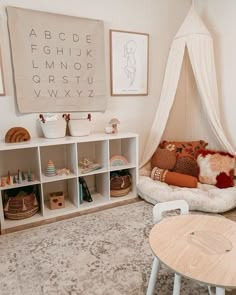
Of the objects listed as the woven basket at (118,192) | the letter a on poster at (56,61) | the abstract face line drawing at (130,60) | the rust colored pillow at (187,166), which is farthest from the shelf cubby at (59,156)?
the rust colored pillow at (187,166)

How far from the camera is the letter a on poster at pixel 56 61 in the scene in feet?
7.95

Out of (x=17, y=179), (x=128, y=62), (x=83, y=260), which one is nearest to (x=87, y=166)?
(x=17, y=179)

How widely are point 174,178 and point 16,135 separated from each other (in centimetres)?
177

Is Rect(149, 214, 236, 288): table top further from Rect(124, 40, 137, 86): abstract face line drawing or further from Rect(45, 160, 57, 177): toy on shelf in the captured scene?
Rect(124, 40, 137, 86): abstract face line drawing

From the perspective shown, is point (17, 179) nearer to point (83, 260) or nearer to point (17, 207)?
point (17, 207)

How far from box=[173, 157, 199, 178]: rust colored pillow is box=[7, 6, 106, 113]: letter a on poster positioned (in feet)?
3.85

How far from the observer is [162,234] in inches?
50.3

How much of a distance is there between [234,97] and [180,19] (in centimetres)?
133

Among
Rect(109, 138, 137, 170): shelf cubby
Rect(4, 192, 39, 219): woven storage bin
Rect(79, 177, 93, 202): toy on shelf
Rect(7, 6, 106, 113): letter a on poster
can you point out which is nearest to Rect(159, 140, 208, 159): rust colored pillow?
Rect(109, 138, 137, 170): shelf cubby

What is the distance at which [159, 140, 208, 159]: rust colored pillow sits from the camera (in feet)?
10.0

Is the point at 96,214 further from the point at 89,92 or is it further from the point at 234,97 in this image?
the point at 234,97

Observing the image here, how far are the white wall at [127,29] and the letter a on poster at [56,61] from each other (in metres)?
0.09

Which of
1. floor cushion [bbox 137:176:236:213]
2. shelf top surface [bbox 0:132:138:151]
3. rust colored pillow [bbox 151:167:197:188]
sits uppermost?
shelf top surface [bbox 0:132:138:151]

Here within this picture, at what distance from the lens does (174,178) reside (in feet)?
9.20
